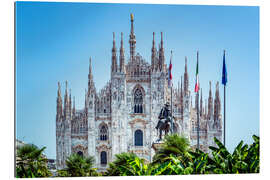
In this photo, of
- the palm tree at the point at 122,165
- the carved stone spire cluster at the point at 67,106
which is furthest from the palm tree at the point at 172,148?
the carved stone spire cluster at the point at 67,106

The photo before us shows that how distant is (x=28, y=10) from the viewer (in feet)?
37.8

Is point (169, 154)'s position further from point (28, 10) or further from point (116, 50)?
point (116, 50)

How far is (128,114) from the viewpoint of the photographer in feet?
57.6

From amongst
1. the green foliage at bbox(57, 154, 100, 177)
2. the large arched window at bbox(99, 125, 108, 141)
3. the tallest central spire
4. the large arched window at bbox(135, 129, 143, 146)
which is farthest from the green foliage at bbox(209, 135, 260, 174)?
the large arched window at bbox(99, 125, 108, 141)

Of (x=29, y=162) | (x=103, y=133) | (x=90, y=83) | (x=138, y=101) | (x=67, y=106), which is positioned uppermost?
(x=90, y=83)

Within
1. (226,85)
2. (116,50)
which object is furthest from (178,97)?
(226,85)

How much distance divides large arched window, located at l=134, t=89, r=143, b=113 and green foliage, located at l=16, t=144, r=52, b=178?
7.10 meters

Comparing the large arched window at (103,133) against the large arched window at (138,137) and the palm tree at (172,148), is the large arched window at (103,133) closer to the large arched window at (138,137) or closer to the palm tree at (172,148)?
the large arched window at (138,137)

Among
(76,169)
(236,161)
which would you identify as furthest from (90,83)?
(236,161)

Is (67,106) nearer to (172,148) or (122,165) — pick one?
(122,165)

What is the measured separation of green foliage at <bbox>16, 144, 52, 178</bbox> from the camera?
34.1 feet

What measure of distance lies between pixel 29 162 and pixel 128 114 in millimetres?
7271

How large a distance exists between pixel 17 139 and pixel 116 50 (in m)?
7.08

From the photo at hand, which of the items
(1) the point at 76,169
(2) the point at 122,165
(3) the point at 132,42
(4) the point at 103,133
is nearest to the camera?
(2) the point at 122,165
